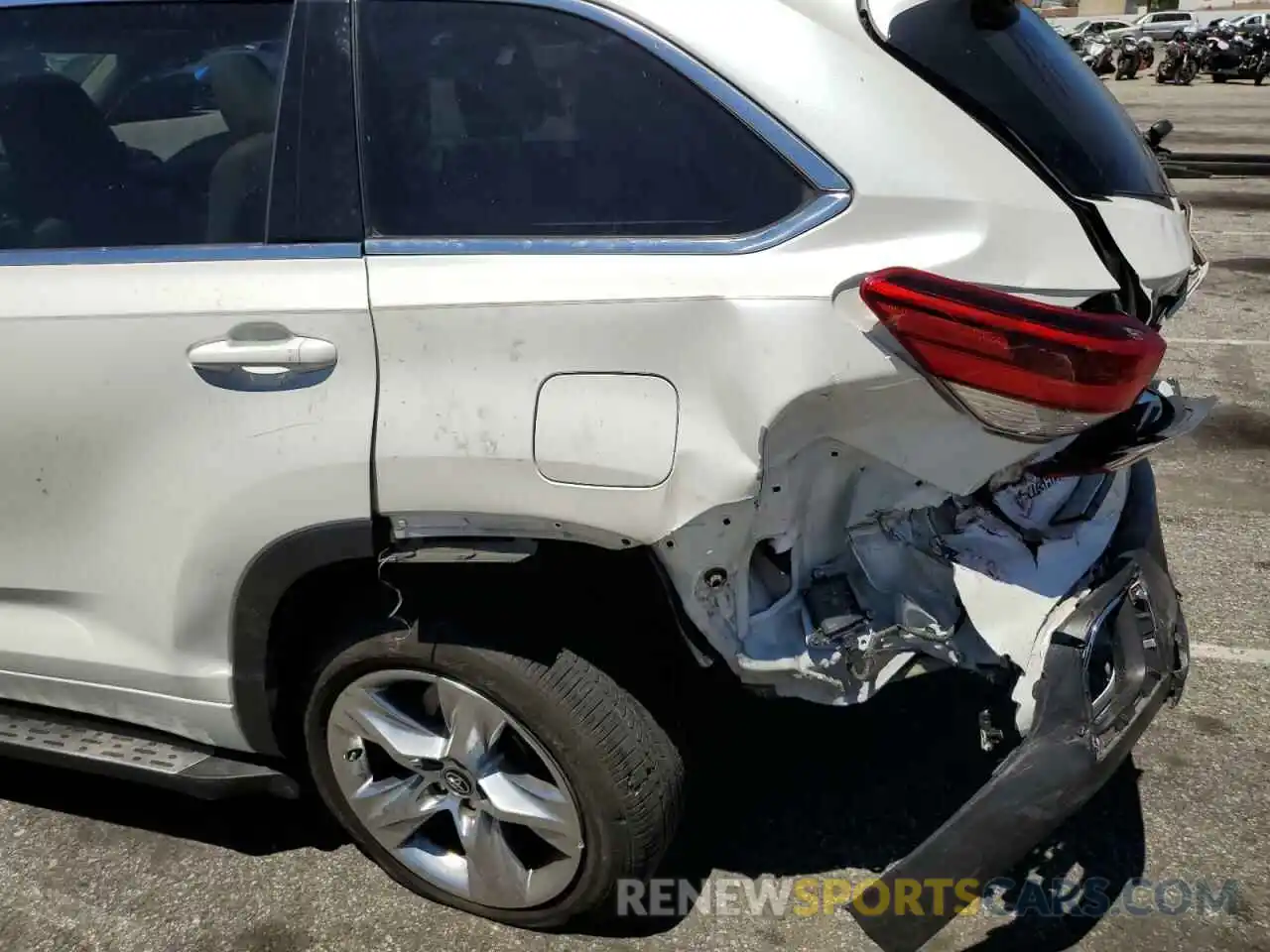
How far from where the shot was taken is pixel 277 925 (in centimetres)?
250

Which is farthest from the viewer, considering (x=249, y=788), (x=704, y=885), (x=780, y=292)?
(x=704, y=885)

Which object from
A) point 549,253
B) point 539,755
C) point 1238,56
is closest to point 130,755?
point 539,755

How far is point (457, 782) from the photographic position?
2.35 metres

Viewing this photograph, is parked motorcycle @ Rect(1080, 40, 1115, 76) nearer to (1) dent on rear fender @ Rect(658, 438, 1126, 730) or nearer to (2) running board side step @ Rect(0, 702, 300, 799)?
(1) dent on rear fender @ Rect(658, 438, 1126, 730)

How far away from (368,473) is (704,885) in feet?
4.21

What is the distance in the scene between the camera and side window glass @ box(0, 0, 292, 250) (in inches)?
85.9

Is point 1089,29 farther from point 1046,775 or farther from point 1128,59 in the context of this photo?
point 1046,775

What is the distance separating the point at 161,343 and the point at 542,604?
886 millimetres

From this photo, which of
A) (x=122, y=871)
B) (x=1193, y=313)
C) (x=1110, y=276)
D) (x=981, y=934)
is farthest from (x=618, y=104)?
(x=1193, y=313)

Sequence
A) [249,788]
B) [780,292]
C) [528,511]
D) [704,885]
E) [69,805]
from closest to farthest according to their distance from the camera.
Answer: [780,292], [528,511], [249,788], [704,885], [69,805]

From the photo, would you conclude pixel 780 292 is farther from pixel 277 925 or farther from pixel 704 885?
pixel 277 925

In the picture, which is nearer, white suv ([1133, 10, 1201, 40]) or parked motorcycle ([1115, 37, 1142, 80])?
parked motorcycle ([1115, 37, 1142, 80])

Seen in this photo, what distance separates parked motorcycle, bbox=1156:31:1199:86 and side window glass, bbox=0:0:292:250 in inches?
1223

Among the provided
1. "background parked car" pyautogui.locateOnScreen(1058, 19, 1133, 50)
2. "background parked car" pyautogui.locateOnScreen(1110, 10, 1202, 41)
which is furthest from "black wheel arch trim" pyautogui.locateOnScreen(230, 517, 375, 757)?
"background parked car" pyautogui.locateOnScreen(1058, 19, 1133, 50)
